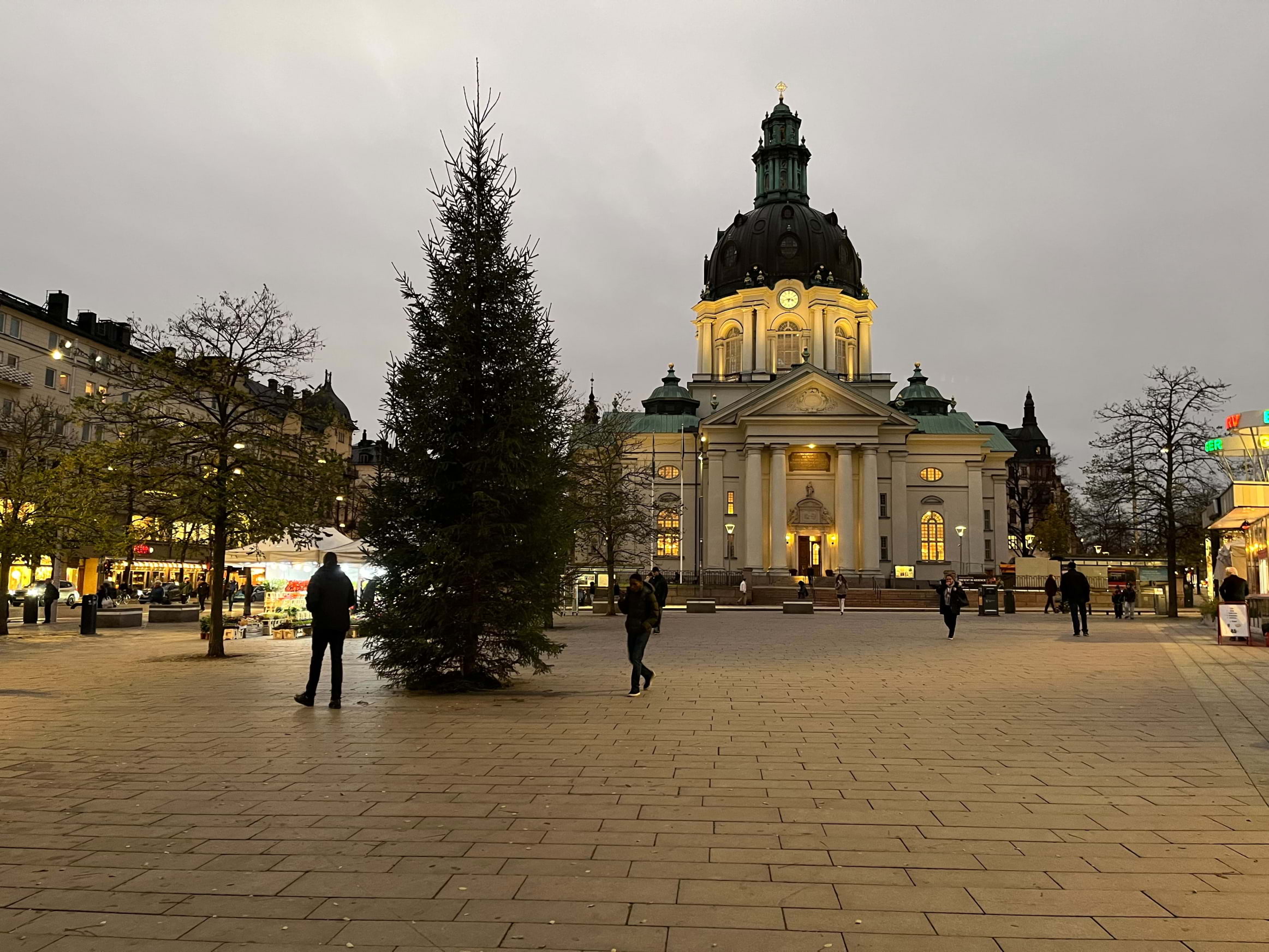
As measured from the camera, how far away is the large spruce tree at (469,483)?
46.2 feet

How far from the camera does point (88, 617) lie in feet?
93.5

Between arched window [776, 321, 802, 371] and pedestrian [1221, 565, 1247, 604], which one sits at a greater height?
arched window [776, 321, 802, 371]

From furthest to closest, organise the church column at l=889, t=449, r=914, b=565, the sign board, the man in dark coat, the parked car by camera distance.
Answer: the church column at l=889, t=449, r=914, b=565, the man in dark coat, the parked car, the sign board

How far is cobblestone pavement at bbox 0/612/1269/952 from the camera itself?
4859 millimetres

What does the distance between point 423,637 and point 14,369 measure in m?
60.6

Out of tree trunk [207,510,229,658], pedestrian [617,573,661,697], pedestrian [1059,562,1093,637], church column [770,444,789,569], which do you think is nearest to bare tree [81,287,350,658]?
tree trunk [207,510,229,658]

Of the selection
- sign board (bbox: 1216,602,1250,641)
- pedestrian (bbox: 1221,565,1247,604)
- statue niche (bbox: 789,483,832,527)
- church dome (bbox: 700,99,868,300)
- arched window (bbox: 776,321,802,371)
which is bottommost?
sign board (bbox: 1216,602,1250,641)

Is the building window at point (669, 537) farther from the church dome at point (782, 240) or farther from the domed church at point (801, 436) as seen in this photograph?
the church dome at point (782, 240)

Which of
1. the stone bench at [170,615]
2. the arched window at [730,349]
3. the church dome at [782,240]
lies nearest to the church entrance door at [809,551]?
the arched window at [730,349]

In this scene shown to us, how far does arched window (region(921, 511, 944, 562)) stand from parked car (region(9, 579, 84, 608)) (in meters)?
56.0

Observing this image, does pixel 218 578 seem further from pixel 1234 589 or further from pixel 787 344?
pixel 787 344

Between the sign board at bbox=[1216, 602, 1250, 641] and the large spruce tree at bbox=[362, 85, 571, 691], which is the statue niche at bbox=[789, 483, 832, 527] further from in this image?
the large spruce tree at bbox=[362, 85, 571, 691]

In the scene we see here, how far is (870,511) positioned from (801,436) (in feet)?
23.6

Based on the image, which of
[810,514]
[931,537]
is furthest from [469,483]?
[931,537]
